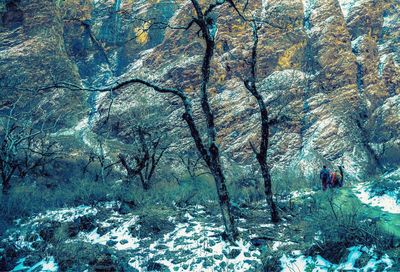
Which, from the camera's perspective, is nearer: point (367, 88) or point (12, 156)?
point (12, 156)

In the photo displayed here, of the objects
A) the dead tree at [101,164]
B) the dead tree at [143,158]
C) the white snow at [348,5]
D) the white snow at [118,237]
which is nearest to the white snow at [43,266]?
the white snow at [118,237]

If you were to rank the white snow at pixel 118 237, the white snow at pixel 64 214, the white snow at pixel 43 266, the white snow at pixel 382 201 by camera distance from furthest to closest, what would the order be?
the white snow at pixel 382 201, the white snow at pixel 64 214, the white snow at pixel 118 237, the white snow at pixel 43 266

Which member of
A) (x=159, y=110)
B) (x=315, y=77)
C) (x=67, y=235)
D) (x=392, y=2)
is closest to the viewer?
(x=67, y=235)

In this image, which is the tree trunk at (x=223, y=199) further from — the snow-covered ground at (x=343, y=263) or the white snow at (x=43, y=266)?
the white snow at (x=43, y=266)

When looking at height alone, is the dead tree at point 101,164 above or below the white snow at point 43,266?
below

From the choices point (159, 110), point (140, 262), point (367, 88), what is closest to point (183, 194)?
point (140, 262)

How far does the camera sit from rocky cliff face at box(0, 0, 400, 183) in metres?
50.9

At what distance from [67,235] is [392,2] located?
7206 cm

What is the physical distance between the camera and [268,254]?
782 centimetres

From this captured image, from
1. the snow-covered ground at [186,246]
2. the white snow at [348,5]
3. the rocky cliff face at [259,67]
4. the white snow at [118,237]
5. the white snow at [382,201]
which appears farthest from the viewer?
the white snow at [348,5]

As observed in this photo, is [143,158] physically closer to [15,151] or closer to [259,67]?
[15,151]

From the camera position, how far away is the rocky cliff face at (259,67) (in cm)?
5088

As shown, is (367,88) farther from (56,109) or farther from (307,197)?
(56,109)

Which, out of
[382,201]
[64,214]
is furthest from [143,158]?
[382,201]
